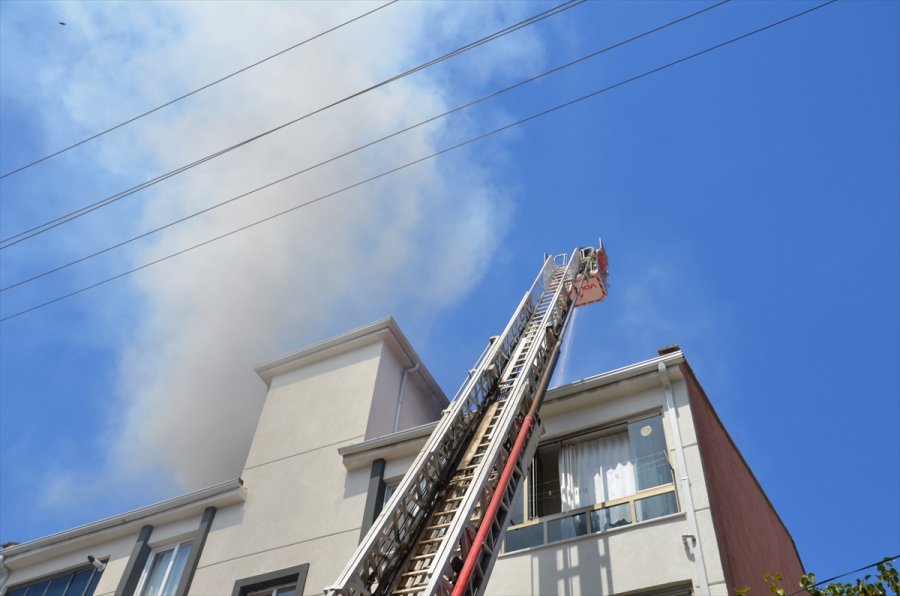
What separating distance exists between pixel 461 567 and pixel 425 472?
153cm

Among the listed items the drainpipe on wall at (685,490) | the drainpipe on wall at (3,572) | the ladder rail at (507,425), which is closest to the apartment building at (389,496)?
the drainpipe on wall at (685,490)

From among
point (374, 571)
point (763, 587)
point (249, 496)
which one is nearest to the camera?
point (374, 571)

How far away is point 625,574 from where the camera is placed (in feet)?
43.3

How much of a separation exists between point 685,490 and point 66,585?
14.7 metres

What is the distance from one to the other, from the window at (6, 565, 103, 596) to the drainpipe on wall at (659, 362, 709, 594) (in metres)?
13.3

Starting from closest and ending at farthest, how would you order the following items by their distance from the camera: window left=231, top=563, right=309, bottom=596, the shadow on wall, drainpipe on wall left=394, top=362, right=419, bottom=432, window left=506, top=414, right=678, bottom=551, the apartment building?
the shadow on wall
the apartment building
window left=506, top=414, right=678, bottom=551
window left=231, top=563, right=309, bottom=596
drainpipe on wall left=394, top=362, right=419, bottom=432

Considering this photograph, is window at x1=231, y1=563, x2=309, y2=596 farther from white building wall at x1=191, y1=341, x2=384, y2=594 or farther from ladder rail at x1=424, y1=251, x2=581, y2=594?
ladder rail at x1=424, y1=251, x2=581, y2=594

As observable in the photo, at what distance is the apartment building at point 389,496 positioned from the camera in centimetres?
1355

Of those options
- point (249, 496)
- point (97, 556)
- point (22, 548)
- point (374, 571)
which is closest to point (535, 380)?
point (374, 571)

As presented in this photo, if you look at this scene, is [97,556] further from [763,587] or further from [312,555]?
[763,587]

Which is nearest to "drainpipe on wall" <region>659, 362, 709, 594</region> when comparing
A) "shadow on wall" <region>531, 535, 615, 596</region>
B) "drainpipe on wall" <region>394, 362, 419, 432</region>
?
"shadow on wall" <region>531, 535, 615, 596</region>

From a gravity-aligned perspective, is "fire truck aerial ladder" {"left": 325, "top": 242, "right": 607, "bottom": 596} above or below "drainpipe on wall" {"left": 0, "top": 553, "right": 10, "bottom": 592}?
below

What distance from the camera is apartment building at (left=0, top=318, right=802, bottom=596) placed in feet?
44.5

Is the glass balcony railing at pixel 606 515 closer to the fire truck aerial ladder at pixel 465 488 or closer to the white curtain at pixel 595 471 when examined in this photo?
the white curtain at pixel 595 471
